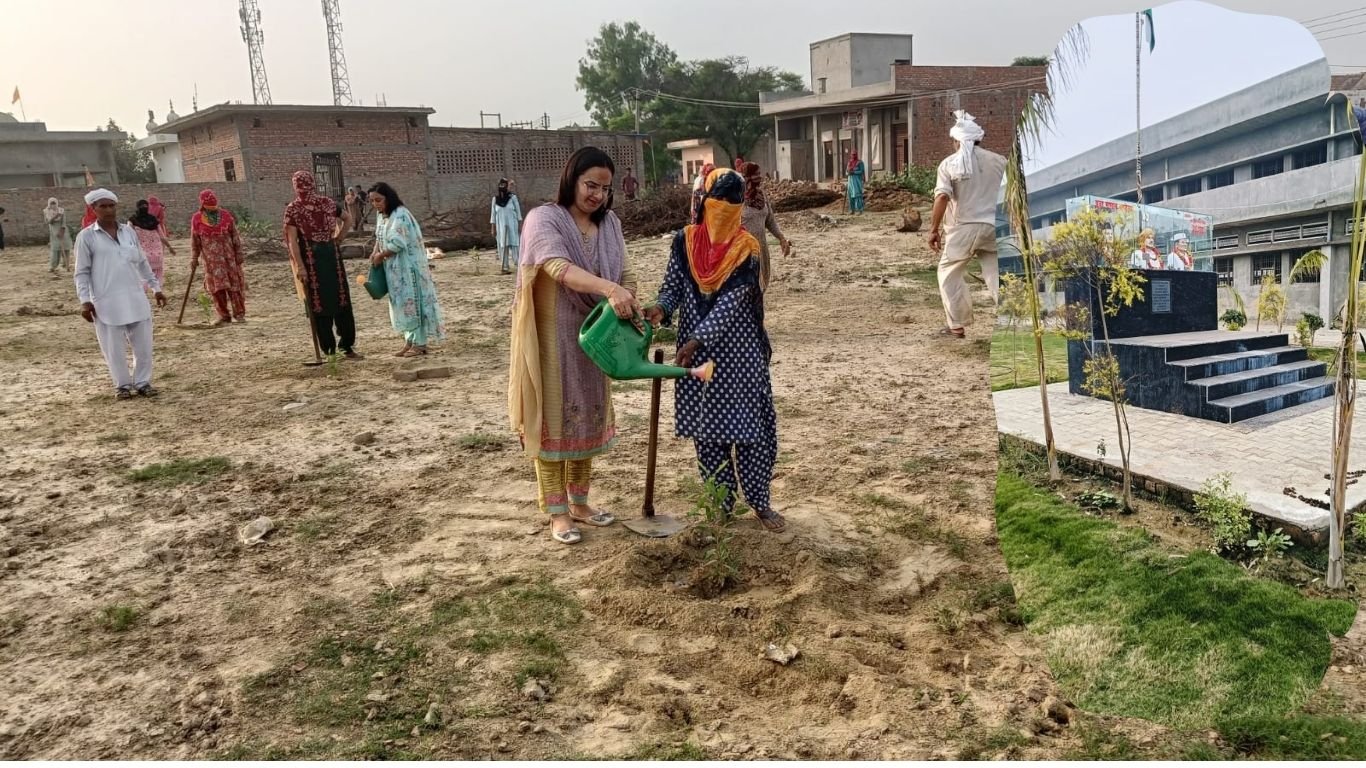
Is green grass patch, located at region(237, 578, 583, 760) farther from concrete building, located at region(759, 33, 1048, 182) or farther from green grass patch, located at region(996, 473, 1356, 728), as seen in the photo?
concrete building, located at region(759, 33, 1048, 182)

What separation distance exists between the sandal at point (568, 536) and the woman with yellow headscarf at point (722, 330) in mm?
566

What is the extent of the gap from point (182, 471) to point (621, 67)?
40523mm

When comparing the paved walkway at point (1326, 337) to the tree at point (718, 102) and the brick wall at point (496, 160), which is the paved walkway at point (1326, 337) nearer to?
the brick wall at point (496, 160)

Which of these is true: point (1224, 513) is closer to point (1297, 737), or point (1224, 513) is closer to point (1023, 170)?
point (1297, 737)

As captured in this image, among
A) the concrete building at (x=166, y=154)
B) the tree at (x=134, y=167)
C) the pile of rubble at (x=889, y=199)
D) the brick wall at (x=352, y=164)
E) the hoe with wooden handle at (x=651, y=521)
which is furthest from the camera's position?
the tree at (x=134, y=167)

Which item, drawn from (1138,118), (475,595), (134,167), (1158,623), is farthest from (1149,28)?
(134,167)

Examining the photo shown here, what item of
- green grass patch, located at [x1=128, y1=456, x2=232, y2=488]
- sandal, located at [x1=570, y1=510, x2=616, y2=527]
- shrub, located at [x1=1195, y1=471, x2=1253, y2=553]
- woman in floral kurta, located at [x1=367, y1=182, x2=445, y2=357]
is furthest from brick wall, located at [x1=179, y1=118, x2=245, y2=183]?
shrub, located at [x1=1195, y1=471, x2=1253, y2=553]

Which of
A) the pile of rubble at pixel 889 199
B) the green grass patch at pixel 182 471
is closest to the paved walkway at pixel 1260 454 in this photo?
the green grass patch at pixel 182 471

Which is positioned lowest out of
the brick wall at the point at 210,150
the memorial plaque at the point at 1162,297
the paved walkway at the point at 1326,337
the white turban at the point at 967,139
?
the paved walkway at the point at 1326,337

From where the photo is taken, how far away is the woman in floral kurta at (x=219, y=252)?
31.4 feet

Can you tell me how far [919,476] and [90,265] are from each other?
5.72 metres

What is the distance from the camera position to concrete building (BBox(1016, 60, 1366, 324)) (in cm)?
210

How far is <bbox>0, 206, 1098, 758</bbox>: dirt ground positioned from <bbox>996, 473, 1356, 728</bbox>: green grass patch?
190 millimetres

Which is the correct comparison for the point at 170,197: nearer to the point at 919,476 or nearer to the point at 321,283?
the point at 321,283
